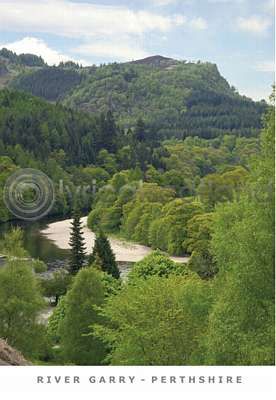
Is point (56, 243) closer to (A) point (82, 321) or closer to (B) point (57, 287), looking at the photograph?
(B) point (57, 287)

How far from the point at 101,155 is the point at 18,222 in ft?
159

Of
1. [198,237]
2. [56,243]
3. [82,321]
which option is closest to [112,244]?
[56,243]

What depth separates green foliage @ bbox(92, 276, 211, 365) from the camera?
56.8 feet

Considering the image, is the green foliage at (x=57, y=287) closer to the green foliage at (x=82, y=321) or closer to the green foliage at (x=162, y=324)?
the green foliage at (x=82, y=321)

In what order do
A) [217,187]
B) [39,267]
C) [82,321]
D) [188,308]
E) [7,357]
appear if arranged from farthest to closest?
[217,187]
[39,267]
[82,321]
[188,308]
[7,357]

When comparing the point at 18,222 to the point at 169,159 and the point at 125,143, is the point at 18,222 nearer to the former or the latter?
the point at 169,159

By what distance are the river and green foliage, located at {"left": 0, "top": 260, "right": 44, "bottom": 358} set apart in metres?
28.1

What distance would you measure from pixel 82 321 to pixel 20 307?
2599mm

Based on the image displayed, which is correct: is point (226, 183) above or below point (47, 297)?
above

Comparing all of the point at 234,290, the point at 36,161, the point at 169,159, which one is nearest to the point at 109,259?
the point at 234,290

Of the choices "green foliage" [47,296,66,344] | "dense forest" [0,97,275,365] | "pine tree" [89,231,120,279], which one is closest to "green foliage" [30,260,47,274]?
"pine tree" [89,231,120,279]

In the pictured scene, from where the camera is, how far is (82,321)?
2786 centimetres

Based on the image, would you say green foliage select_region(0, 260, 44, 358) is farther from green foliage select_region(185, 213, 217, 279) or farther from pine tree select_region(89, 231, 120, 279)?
green foliage select_region(185, 213, 217, 279)
